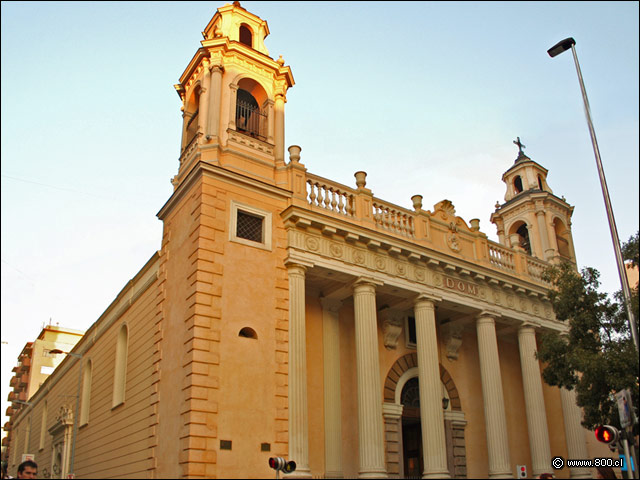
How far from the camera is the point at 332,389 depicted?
19734 millimetres

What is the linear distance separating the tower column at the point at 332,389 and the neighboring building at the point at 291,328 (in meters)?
0.05

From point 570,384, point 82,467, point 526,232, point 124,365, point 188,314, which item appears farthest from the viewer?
point 526,232

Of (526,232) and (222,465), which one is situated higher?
(526,232)

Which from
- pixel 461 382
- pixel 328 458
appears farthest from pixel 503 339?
pixel 328 458

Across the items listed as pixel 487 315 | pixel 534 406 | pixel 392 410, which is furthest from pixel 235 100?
pixel 534 406

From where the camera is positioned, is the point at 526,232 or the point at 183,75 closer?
the point at 183,75

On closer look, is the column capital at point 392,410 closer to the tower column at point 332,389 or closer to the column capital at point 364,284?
the tower column at point 332,389

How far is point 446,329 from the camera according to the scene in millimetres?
24484

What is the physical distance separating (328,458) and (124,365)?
9479 mm

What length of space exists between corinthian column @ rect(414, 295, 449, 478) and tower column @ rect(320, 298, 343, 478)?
275 cm

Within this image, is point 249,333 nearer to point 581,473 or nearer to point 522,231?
point 581,473

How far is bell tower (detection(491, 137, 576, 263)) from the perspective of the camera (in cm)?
2986

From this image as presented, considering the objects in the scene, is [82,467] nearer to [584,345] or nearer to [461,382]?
[461,382]

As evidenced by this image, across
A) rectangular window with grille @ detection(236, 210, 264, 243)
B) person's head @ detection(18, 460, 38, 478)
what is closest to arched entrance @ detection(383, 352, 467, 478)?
rectangular window with grille @ detection(236, 210, 264, 243)
